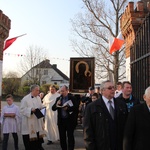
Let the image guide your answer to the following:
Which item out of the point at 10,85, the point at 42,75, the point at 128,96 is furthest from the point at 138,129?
the point at 10,85

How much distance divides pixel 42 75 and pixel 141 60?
44117mm

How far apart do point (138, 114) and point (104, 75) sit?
19596 mm

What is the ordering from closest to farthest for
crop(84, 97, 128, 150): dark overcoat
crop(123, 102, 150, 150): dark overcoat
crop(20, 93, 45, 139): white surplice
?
1. crop(123, 102, 150, 150): dark overcoat
2. crop(84, 97, 128, 150): dark overcoat
3. crop(20, 93, 45, 139): white surplice

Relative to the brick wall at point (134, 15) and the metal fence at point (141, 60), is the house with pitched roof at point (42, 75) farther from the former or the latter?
the metal fence at point (141, 60)

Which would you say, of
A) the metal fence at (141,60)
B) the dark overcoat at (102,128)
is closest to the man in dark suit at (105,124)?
the dark overcoat at (102,128)

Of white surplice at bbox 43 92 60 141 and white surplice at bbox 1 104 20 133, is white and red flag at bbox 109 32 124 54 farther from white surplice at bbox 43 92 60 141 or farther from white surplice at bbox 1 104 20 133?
white surplice at bbox 1 104 20 133

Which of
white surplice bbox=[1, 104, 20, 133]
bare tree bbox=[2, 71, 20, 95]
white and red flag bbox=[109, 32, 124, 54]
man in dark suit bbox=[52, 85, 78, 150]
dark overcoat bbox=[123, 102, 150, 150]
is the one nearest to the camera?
dark overcoat bbox=[123, 102, 150, 150]

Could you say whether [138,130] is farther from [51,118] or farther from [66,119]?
[51,118]

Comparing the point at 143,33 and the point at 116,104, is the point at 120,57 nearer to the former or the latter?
the point at 143,33

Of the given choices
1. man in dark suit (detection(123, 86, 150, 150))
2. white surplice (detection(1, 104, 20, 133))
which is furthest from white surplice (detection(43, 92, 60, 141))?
man in dark suit (detection(123, 86, 150, 150))

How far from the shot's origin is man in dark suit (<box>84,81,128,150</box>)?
4.00m

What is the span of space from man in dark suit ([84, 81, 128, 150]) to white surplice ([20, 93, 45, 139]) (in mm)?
2993

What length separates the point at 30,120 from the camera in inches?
272

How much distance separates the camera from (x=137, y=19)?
8.50 meters
